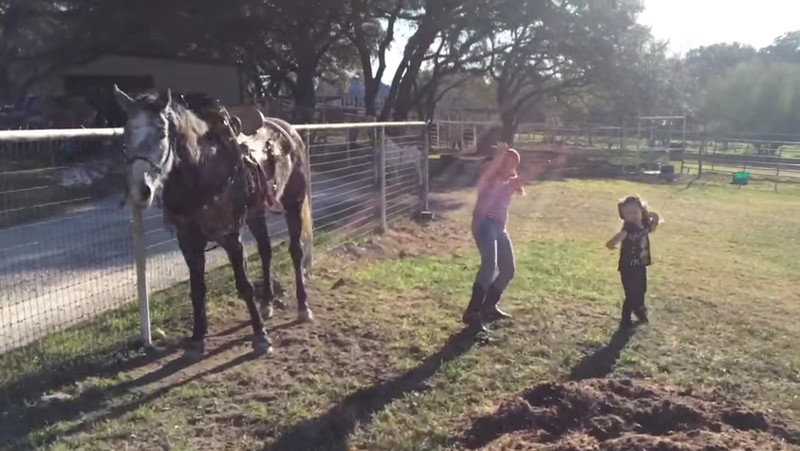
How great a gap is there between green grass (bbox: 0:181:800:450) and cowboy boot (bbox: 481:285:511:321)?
0.45ft

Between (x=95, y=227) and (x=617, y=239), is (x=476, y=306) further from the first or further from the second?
(x=95, y=227)

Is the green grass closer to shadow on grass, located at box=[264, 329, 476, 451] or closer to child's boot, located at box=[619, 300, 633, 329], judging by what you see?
shadow on grass, located at box=[264, 329, 476, 451]

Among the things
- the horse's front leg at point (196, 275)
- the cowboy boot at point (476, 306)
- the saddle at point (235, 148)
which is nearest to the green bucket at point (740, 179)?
the cowboy boot at point (476, 306)

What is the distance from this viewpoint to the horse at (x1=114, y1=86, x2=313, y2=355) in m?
4.05

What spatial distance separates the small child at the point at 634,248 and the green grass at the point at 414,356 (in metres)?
0.26

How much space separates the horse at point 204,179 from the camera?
4.05 m

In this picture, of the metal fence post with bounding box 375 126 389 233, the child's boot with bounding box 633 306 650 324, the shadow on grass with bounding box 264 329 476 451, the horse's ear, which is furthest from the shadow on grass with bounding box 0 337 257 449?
the metal fence post with bounding box 375 126 389 233

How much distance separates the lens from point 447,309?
6676mm

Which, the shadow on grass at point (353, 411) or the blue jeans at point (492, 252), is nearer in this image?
the shadow on grass at point (353, 411)

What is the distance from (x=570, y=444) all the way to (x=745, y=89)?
47.8m

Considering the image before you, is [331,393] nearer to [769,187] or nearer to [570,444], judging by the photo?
[570,444]

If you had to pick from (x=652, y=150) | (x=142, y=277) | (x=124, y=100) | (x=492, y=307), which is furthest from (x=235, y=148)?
(x=652, y=150)

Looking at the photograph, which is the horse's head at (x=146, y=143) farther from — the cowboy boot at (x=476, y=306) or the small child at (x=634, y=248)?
the small child at (x=634, y=248)

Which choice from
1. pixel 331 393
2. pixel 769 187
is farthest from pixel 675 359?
pixel 769 187
